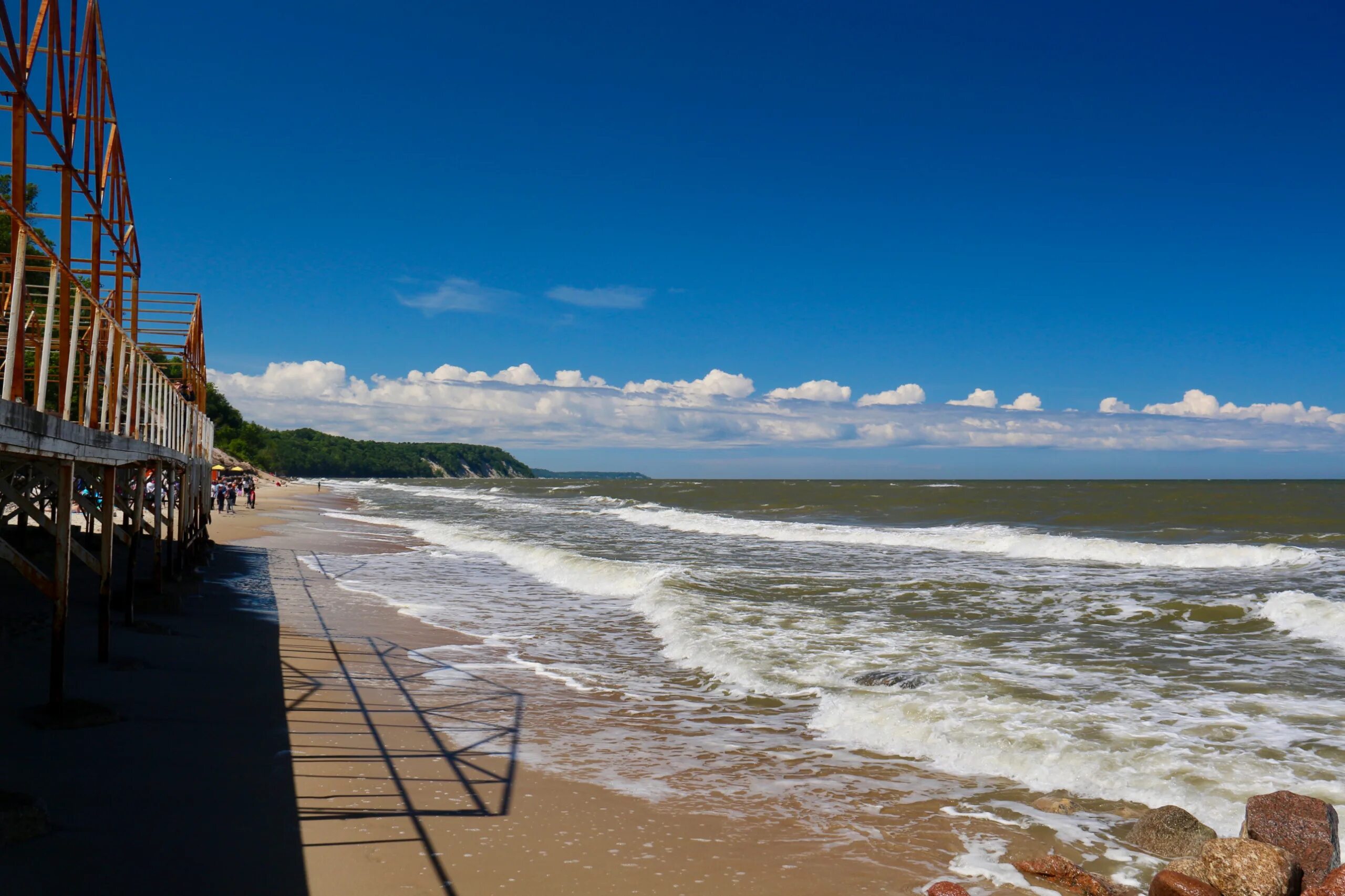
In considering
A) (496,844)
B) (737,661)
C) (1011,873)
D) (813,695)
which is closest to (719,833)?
(496,844)

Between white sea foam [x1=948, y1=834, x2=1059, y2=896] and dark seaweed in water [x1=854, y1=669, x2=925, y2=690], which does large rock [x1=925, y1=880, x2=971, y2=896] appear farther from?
dark seaweed in water [x1=854, y1=669, x2=925, y2=690]

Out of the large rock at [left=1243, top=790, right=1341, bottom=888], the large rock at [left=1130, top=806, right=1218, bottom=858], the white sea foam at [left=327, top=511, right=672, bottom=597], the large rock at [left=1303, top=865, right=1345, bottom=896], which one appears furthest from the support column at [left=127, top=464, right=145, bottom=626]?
the large rock at [left=1303, top=865, right=1345, bottom=896]

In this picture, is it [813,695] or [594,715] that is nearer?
[594,715]

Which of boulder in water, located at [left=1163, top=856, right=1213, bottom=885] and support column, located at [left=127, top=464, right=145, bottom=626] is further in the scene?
support column, located at [left=127, top=464, right=145, bottom=626]

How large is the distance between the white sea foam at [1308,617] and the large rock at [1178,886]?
10.2 meters

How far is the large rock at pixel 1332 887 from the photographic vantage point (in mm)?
4602

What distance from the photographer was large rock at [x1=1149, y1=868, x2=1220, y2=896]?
15.3 ft

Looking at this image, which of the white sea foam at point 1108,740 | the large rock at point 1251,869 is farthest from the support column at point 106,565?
the large rock at point 1251,869

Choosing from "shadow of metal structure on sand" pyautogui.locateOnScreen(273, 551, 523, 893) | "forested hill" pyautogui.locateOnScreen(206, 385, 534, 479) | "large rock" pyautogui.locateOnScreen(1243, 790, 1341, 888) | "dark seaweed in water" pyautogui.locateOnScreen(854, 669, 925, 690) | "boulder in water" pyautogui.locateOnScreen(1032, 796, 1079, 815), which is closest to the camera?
"large rock" pyautogui.locateOnScreen(1243, 790, 1341, 888)

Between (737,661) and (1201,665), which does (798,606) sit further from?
(1201,665)

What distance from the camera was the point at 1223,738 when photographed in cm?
797

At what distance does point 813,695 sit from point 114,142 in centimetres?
1615

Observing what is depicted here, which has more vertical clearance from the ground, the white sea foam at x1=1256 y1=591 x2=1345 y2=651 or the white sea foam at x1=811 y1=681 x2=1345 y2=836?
the white sea foam at x1=1256 y1=591 x2=1345 y2=651

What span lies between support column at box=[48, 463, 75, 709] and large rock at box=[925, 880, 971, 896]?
668 centimetres
